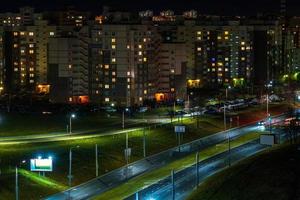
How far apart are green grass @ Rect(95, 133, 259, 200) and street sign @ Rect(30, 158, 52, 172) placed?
3.19 metres

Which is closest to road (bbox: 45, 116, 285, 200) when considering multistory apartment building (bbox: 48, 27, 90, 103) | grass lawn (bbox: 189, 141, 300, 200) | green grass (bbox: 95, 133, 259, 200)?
green grass (bbox: 95, 133, 259, 200)

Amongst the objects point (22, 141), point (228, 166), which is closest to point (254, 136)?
point (228, 166)

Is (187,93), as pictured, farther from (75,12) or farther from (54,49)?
(75,12)

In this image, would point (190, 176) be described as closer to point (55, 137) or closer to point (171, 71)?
point (55, 137)

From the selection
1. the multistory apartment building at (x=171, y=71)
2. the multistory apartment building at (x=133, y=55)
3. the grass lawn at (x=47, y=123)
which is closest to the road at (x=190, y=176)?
the grass lawn at (x=47, y=123)

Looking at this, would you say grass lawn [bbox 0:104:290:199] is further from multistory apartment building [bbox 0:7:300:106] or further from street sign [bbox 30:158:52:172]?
multistory apartment building [bbox 0:7:300:106]

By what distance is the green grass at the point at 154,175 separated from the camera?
3172 centimetres

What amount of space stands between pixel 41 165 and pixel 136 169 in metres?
7.03

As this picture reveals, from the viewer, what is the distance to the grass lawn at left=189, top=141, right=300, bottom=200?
2892 centimetres

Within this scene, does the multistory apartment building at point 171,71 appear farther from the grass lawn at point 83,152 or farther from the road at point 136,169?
the road at point 136,169

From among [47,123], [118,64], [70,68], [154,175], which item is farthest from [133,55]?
[154,175]

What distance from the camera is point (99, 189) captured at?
32812mm

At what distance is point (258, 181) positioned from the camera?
30.9 m

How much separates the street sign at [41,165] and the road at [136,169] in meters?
1.62
